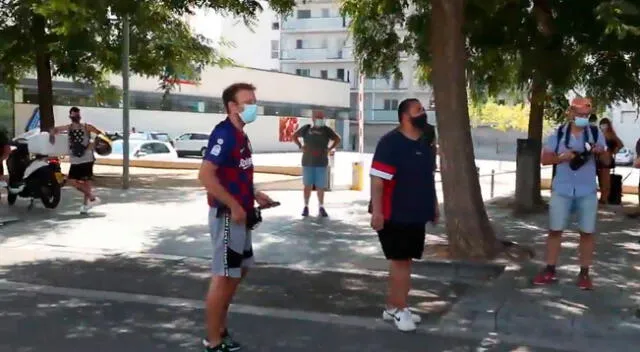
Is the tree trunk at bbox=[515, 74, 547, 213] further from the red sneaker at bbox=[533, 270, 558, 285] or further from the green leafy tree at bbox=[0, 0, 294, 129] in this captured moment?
the green leafy tree at bbox=[0, 0, 294, 129]

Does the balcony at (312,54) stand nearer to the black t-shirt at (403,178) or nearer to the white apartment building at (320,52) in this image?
the white apartment building at (320,52)

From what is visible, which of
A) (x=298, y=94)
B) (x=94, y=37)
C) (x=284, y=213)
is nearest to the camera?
(x=284, y=213)

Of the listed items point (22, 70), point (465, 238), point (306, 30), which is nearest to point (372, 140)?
point (306, 30)

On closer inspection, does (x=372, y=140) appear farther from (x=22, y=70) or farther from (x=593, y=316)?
(x=593, y=316)

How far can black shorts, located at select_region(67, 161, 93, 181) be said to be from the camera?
39.0 feet

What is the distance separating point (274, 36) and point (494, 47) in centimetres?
6670

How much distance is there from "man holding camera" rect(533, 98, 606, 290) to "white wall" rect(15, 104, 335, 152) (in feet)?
92.5

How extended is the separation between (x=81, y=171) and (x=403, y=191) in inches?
291

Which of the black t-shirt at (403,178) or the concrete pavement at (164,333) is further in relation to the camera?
the black t-shirt at (403,178)

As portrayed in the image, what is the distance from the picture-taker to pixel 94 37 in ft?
52.2

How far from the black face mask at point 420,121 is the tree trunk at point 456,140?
2.65 metres

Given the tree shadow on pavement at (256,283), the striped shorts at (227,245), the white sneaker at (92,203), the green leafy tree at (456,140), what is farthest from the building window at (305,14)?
the striped shorts at (227,245)

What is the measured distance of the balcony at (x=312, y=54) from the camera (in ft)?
234

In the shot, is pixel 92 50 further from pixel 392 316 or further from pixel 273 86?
pixel 273 86
